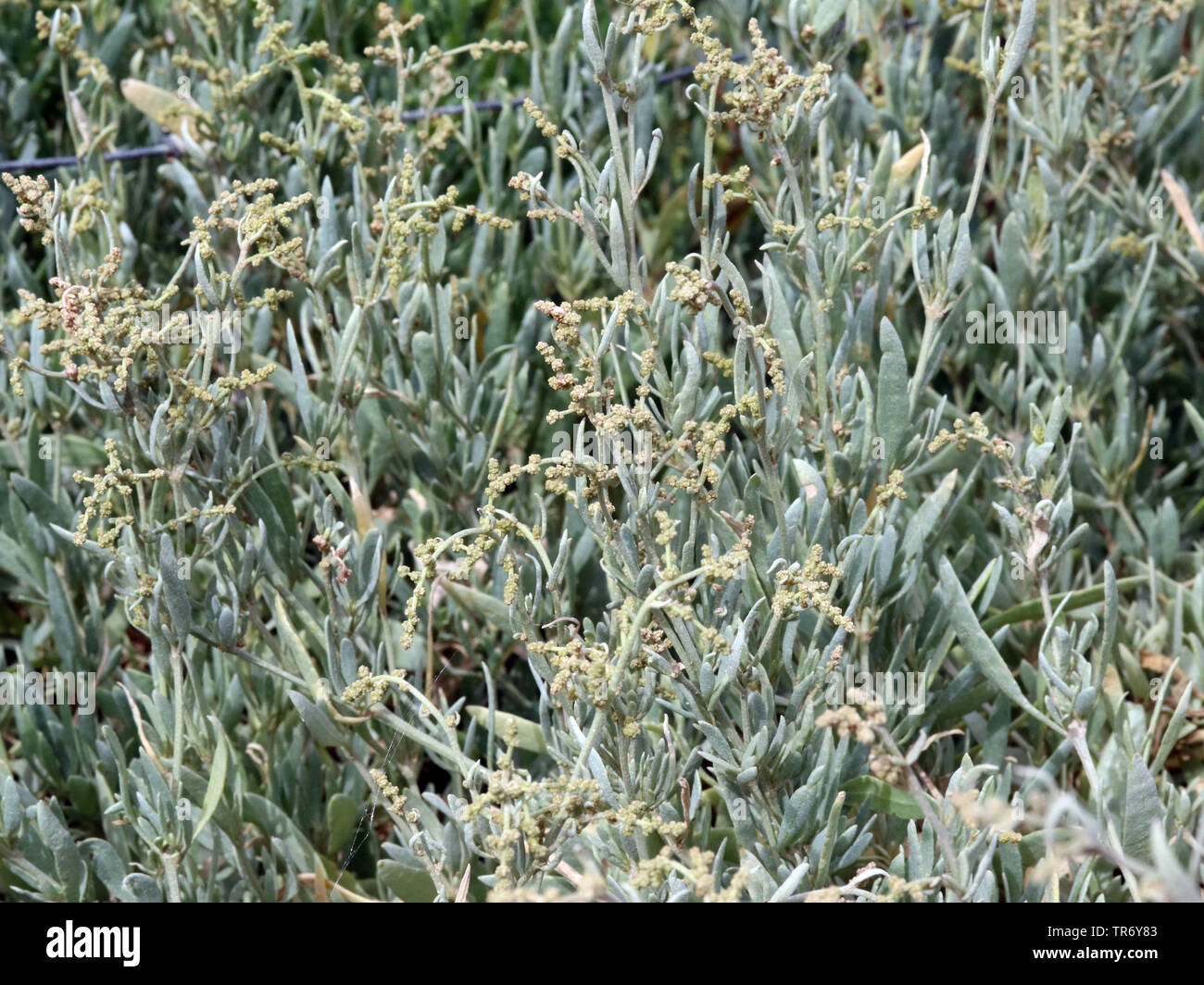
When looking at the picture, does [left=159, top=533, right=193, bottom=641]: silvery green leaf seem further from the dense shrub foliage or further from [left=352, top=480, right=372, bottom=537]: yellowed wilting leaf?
[left=352, top=480, right=372, bottom=537]: yellowed wilting leaf

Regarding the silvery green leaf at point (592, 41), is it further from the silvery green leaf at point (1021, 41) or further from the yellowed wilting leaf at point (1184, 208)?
the yellowed wilting leaf at point (1184, 208)

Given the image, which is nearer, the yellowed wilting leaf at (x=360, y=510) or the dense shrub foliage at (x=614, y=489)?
the dense shrub foliage at (x=614, y=489)

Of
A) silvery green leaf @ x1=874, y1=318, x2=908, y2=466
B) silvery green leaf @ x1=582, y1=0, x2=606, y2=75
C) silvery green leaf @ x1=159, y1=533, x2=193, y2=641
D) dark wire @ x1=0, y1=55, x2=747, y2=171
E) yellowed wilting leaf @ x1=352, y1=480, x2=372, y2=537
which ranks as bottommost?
yellowed wilting leaf @ x1=352, y1=480, x2=372, y2=537

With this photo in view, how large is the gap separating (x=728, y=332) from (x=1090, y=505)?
29.0 inches

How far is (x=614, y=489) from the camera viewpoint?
5.95 ft

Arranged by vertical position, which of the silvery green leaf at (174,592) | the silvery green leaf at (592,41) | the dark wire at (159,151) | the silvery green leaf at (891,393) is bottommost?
the silvery green leaf at (174,592)

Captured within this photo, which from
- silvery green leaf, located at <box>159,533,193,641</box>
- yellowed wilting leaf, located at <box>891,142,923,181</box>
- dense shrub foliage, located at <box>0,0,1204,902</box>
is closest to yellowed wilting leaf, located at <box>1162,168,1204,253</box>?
dense shrub foliage, located at <box>0,0,1204,902</box>

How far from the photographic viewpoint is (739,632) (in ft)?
4.34

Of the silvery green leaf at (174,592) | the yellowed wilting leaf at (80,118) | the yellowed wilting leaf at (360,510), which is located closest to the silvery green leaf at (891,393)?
the yellowed wilting leaf at (360,510)

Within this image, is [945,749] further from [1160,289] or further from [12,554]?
[12,554]

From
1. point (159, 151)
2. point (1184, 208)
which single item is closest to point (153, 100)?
point (159, 151)

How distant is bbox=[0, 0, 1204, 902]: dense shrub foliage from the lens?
1.38 meters

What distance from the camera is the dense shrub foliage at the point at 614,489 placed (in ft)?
4.53

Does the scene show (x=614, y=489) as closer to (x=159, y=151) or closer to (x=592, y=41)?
(x=592, y=41)
